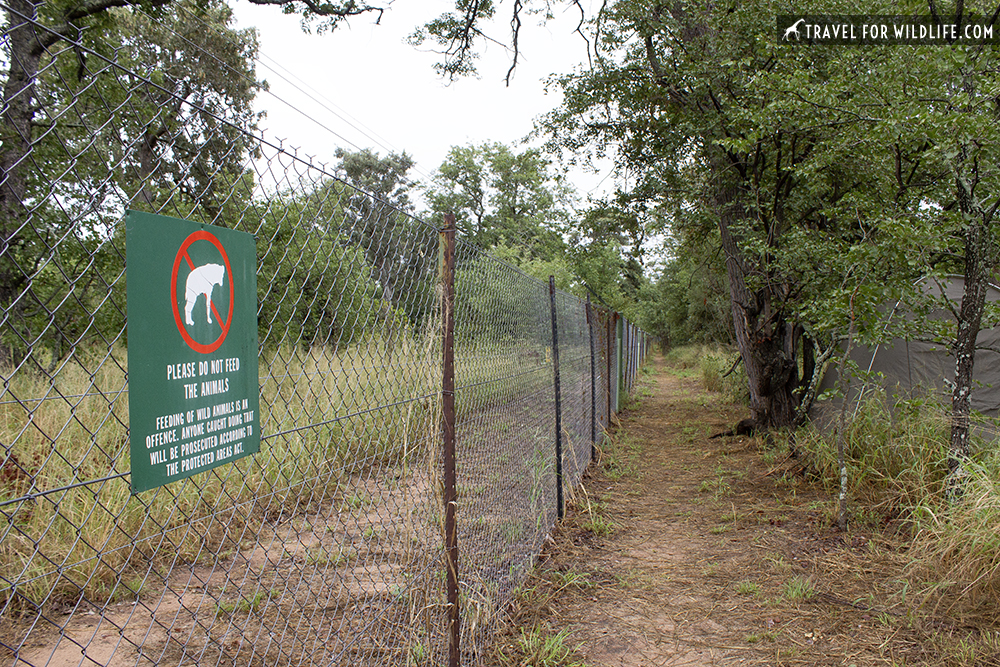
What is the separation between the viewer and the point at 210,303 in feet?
4.64

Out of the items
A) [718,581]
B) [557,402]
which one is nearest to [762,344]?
[557,402]

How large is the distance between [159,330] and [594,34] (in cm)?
918

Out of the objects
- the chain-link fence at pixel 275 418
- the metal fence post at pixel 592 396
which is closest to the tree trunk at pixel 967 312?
the chain-link fence at pixel 275 418

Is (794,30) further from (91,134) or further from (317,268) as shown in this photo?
(91,134)

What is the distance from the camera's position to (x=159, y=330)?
4.15 ft

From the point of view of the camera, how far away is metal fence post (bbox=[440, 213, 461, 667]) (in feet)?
8.68

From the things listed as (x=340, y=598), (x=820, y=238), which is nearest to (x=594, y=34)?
(x=820, y=238)

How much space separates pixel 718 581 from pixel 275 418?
324 cm

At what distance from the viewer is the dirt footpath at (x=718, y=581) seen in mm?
3440

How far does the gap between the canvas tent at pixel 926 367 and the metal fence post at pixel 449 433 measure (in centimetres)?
491

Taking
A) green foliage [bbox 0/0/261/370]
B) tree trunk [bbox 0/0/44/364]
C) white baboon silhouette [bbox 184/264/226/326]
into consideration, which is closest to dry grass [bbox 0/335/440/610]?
green foliage [bbox 0/0/261/370]

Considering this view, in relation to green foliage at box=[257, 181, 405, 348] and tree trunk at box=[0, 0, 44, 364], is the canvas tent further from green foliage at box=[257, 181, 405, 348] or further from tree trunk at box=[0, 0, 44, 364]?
tree trunk at box=[0, 0, 44, 364]

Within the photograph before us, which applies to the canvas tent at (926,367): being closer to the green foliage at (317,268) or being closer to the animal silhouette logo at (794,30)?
the animal silhouette logo at (794,30)

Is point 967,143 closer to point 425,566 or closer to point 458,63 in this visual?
point 425,566
